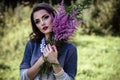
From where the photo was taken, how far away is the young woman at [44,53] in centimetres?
312

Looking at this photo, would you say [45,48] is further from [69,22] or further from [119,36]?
[119,36]

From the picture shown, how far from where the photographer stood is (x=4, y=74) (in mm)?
6305

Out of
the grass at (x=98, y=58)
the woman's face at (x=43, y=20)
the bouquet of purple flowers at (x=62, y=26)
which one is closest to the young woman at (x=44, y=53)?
the woman's face at (x=43, y=20)

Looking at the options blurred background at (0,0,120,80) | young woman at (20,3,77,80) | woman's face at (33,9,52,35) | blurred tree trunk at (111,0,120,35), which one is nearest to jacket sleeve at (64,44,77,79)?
young woman at (20,3,77,80)

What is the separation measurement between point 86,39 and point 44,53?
561cm

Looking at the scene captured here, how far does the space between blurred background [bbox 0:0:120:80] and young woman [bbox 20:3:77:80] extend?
2627 millimetres

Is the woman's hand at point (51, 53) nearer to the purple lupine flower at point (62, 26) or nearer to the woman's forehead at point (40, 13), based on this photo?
the purple lupine flower at point (62, 26)

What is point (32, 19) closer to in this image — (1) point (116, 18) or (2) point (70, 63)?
(2) point (70, 63)

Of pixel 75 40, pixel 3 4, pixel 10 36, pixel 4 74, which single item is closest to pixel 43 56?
pixel 4 74

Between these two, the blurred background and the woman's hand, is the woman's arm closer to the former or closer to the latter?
the woman's hand

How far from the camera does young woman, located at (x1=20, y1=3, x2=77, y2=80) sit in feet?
10.2

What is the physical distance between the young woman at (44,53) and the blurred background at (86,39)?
263 centimetres

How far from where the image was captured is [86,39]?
861 cm

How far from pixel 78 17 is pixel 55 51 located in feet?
1.35
